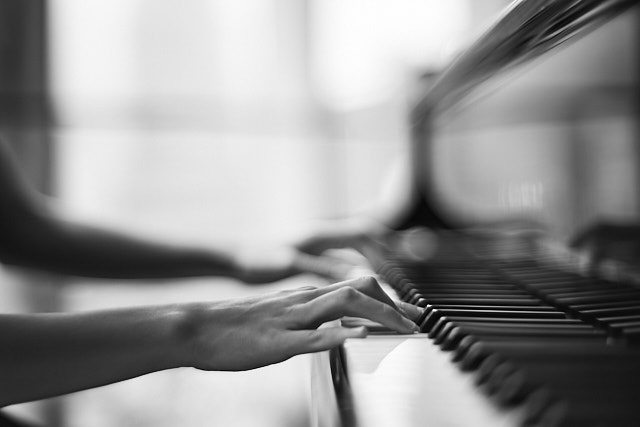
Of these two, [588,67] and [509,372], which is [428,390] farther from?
[588,67]

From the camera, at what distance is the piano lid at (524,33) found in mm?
562

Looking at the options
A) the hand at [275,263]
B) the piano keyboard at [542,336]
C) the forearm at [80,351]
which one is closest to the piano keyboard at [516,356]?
the piano keyboard at [542,336]

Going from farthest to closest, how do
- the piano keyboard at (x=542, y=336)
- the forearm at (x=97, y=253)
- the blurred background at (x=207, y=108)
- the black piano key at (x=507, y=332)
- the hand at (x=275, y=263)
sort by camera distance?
1. the blurred background at (x=207, y=108)
2. the forearm at (x=97, y=253)
3. the hand at (x=275, y=263)
4. the black piano key at (x=507, y=332)
5. the piano keyboard at (x=542, y=336)

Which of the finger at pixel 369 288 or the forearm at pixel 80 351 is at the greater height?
the finger at pixel 369 288

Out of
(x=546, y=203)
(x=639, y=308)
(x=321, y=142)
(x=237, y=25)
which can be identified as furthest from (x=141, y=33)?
(x=639, y=308)

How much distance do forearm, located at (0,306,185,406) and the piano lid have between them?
1.43 feet

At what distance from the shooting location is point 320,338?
53cm

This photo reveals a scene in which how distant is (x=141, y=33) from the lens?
2.93 m

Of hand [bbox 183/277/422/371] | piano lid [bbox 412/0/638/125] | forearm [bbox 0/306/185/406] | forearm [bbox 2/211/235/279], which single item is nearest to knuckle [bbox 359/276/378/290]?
hand [bbox 183/277/422/371]

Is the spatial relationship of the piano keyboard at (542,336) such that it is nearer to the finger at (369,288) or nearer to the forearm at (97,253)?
the finger at (369,288)

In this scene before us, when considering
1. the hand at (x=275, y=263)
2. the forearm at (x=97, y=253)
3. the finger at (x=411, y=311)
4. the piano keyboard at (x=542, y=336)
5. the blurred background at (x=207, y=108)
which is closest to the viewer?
the piano keyboard at (x=542, y=336)

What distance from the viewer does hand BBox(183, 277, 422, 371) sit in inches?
21.3

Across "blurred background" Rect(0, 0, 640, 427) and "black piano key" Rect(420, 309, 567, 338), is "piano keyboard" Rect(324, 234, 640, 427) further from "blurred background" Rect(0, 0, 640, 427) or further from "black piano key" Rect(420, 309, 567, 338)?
"blurred background" Rect(0, 0, 640, 427)

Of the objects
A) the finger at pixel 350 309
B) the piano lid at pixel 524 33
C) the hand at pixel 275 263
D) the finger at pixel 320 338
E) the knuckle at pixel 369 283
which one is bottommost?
the hand at pixel 275 263
